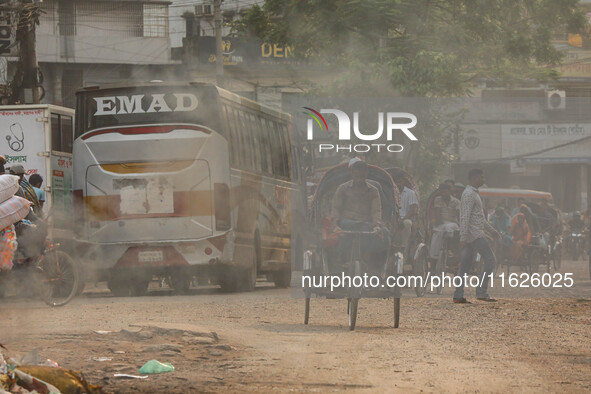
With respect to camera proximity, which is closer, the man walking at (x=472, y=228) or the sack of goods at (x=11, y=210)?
the sack of goods at (x=11, y=210)

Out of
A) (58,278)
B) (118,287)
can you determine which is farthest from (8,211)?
(118,287)

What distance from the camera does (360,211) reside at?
1161cm

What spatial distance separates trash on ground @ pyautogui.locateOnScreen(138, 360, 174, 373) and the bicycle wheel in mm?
6133

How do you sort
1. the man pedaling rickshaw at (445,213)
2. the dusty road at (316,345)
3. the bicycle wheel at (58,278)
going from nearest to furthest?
1. the dusty road at (316,345)
2. the bicycle wheel at (58,278)
3. the man pedaling rickshaw at (445,213)

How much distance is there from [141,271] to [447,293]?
4626 mm

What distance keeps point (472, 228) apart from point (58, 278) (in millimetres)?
5323

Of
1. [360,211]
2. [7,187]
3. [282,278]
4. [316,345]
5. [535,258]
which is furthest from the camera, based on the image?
[535,258]

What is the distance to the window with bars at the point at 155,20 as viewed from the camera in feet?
130

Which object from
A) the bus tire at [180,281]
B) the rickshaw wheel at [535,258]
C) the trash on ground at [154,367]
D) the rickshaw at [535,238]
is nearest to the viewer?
the trash on ground at [154,367]

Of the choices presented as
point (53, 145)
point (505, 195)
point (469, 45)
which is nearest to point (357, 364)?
point (53, 145)

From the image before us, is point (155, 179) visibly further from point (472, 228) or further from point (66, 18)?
point (66, 18)

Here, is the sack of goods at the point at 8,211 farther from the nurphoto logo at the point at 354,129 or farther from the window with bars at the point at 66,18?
the window with bars at the point at 66,18

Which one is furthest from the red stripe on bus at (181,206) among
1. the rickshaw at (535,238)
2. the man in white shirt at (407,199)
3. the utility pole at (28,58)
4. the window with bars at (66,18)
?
the window with bars at (66,18)

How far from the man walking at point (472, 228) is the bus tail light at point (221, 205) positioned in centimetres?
346
